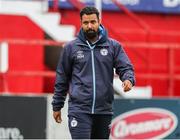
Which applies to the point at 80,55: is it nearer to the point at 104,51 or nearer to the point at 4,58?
the point at 104,51

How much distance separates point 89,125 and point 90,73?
1.51 ft

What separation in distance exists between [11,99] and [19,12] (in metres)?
2.09

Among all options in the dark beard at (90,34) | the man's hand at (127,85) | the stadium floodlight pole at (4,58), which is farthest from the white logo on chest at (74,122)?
the stadium floodlight pole at (4,58)

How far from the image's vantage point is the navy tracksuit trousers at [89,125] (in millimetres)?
6699

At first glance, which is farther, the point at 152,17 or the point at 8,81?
the point at 152,17

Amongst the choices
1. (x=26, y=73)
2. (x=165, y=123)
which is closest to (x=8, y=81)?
(x=26, y=73)

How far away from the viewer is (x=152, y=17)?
1439 cm

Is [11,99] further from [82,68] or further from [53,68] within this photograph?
[82,68]

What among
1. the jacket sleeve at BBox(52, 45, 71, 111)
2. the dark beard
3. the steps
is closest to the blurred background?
the steps

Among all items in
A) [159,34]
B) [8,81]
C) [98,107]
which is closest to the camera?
[98,107]

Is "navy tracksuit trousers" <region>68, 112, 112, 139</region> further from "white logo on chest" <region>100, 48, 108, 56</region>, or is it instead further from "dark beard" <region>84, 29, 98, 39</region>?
"dark beard" <region>84, 29, 98, 39</region>

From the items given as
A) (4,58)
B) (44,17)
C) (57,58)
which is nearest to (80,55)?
(4,58)

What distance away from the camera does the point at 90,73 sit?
675 centimetres

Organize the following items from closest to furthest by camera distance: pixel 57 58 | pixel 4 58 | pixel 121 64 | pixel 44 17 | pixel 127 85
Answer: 1. pixel 127 85
2. pixel 121 64
3. pixel 4 58
4. pixel 44 17
5. pixel 57 58
